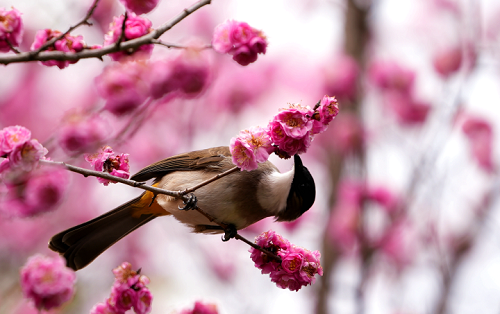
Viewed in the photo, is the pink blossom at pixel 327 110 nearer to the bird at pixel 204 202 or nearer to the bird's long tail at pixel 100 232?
the bird at pixel 204 202

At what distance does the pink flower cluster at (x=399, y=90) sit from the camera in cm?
490

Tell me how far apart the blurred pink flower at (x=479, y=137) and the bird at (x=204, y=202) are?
293 cm

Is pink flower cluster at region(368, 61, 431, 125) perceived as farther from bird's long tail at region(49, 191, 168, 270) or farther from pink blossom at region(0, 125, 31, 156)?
pink blossom at region(0, 125, 31, 156)

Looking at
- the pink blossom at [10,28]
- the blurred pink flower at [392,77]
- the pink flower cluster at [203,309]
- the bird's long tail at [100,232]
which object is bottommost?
the pink flower cluster at [203,309]

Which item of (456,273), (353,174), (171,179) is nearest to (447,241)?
(456,273)

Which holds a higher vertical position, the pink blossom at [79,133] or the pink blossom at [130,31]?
the pink blossom at [130,31]

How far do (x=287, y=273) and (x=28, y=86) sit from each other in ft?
14.4

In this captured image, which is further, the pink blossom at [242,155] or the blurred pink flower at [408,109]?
the blurred pink flower at [408,109]

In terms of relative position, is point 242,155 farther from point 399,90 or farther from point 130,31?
point 399,90

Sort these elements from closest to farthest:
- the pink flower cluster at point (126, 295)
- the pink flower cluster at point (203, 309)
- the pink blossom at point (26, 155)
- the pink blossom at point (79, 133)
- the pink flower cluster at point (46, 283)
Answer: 1. the pink blossom at point (26, 155)
2. the pink flower cluster at point (46, 283)
3. the pink flower cluster at point (126, 295)
4. the pink blossom at point (79, 133)
5. the pink flower cluster at point (203, 309)

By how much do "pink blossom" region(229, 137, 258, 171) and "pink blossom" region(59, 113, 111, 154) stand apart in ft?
2.50

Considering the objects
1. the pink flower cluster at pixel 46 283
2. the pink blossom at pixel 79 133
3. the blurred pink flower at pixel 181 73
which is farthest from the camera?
the blurred pink flower at pixel 181 73

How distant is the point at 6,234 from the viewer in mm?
4691

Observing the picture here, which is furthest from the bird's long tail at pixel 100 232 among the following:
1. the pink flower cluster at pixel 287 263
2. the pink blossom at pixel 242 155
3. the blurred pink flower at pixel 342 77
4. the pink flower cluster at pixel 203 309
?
the blurred pink flower at pixel 342 77
